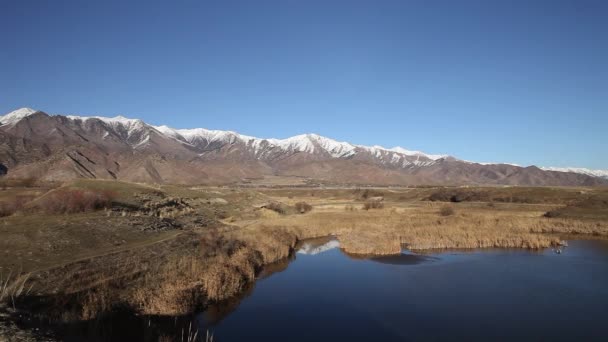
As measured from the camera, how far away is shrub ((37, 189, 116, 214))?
41.4 metres

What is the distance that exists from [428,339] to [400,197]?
102670mm

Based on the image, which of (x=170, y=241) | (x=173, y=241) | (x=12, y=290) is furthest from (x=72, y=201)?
(x=12, y=290)

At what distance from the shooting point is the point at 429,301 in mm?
24156

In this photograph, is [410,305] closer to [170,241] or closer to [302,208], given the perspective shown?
[170,241]

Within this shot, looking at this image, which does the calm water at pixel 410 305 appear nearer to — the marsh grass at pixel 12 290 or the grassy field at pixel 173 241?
the grassy field at pixel 173 241

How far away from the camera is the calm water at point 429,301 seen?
19594 mm

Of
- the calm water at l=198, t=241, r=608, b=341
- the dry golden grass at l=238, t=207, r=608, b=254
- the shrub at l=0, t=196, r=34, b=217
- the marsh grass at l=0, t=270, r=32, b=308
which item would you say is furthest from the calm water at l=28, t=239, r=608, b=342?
the shrub at l=0, t=196, r=34, b=217

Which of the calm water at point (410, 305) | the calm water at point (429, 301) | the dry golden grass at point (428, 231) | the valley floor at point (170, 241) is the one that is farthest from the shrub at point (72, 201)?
the calm water at point (429, 301)

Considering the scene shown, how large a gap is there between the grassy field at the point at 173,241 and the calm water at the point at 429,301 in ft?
11.3

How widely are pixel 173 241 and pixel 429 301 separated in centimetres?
2363

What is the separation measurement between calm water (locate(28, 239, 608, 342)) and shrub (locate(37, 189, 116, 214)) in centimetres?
2353

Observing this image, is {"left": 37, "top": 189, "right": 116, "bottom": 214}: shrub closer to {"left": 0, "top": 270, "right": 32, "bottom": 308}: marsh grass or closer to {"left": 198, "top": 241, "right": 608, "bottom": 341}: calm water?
{"left": 0, "top": 270, "right": 32, "bottom": 308}: marsh grass

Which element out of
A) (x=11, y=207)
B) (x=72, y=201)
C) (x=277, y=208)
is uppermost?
(x=72, y=201)

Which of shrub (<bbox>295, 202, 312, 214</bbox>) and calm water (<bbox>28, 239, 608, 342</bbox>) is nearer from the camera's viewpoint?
calm water (<bbox>28, 239, 608, 342</bbox>)
